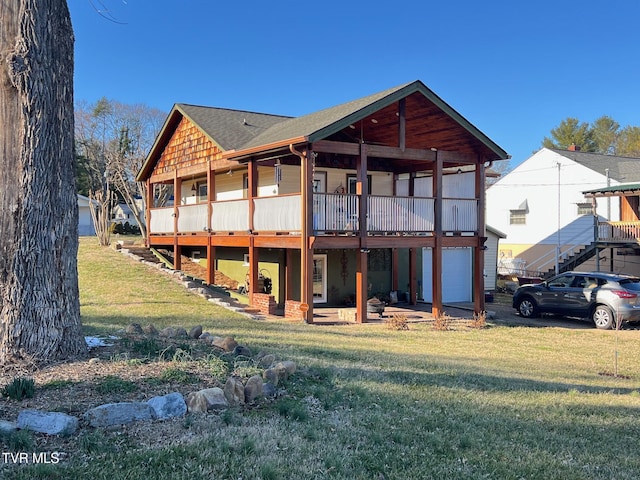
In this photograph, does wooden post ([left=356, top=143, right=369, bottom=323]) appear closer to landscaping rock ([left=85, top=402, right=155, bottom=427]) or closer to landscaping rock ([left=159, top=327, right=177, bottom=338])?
landscaping rock ([left=159, top=327, right=177, bottom=338])

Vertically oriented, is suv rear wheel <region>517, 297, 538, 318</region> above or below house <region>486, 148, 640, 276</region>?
below

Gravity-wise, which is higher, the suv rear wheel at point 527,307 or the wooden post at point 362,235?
the wooden post at point 362,235

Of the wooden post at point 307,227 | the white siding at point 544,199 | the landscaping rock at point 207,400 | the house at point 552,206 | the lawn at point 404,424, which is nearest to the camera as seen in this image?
the lawn at point 404,424

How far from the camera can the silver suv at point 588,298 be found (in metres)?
15.2

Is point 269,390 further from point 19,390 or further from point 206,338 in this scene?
point 206,338

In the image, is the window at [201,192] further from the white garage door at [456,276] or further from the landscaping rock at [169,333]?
the landscaping rock at [169,333]

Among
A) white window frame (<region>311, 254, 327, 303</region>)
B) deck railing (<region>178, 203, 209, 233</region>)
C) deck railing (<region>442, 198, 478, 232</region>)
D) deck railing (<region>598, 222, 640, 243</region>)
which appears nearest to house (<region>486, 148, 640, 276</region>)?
deck railing (<region>598, 222, 640, 243</region>)

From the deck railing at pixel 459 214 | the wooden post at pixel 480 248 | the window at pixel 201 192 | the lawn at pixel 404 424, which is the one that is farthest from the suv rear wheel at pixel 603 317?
the window at pixel 201 192

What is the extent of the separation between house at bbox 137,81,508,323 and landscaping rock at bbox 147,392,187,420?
29.2 ft

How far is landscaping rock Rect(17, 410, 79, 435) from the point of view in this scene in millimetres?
4398

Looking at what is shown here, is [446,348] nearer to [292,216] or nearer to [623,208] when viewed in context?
[292,216]

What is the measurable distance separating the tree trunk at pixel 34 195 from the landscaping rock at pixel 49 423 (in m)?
1.78

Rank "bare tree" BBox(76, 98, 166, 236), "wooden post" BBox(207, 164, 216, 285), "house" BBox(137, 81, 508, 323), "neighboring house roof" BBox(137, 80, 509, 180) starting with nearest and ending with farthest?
"neighboring house roof" BBox(137, 80, 509, 180) → "house" BBox(137, 81, 508, 323) → "wooden post" BBox(207, 164, 216, 285) → "bare tree" BBox(76, 98, 166, 236)

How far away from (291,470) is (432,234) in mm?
12728
